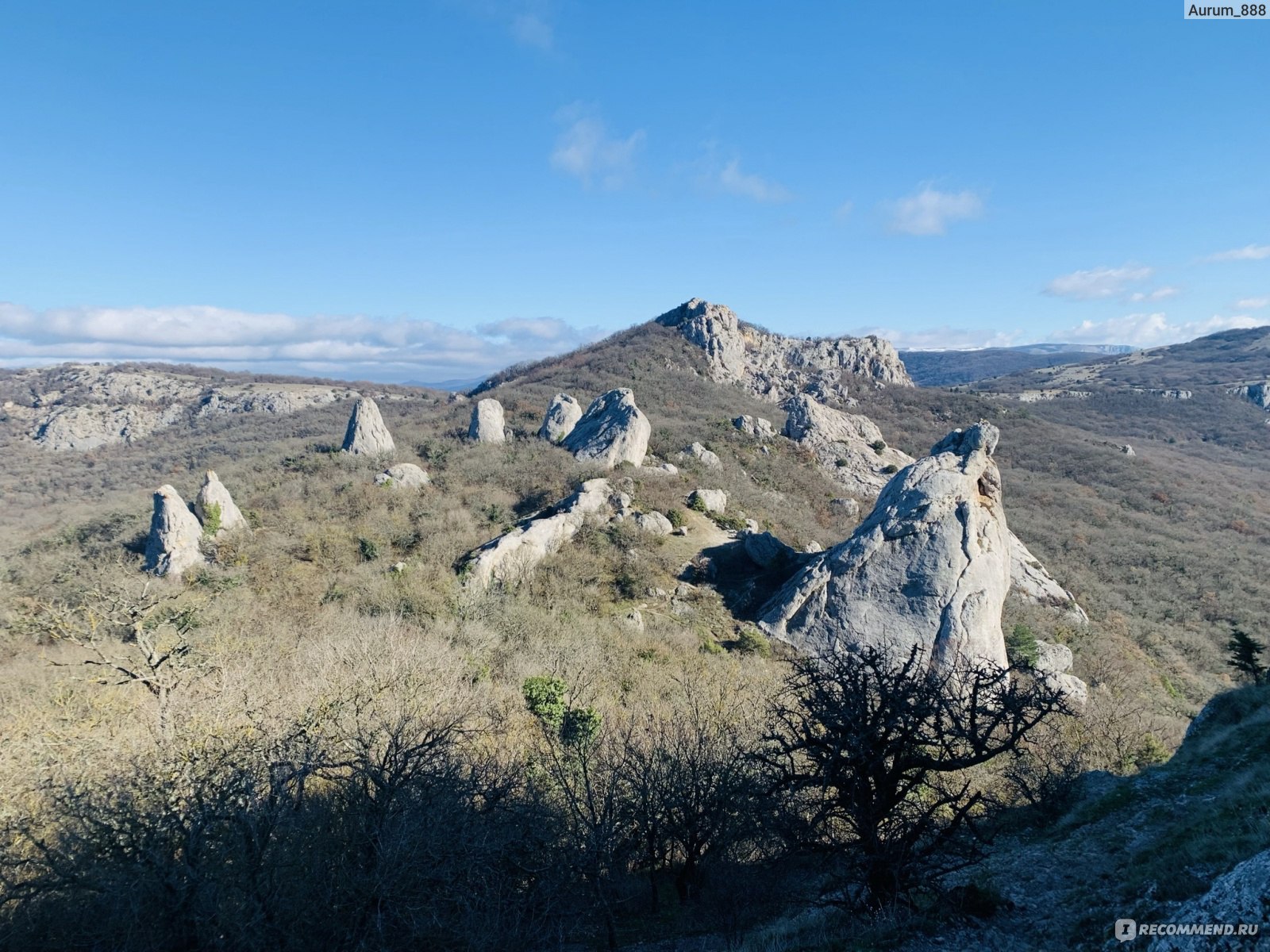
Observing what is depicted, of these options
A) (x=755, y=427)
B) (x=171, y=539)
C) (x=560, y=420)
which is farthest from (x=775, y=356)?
(x=171, y=539)

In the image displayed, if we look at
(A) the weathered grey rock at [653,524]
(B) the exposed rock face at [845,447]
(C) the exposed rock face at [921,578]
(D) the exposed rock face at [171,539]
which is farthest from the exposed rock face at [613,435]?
(D) the exposed rock face at [171,539]

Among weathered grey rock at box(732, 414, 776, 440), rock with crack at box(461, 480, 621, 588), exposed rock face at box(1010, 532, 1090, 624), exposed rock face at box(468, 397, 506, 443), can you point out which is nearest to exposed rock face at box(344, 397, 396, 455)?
exposed rock face at box(468, 397, 506, 443)

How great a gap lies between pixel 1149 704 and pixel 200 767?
117 feet

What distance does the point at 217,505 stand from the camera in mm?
30156

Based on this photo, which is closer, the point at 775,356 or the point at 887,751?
the point at 887,751

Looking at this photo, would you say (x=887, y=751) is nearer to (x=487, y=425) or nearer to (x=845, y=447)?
(x=487, y=425)

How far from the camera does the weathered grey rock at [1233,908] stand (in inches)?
205

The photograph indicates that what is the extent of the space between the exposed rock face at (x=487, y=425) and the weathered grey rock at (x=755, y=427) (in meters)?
23.5

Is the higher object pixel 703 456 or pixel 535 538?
pixel 703 456

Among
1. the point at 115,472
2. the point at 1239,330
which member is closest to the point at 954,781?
the point at 115,472

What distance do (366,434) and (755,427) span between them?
35508 mm

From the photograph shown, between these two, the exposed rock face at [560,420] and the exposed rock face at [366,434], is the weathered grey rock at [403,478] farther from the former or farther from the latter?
the exposed rock face at [560,420]

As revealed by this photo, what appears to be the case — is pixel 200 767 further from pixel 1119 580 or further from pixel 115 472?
pixel 115 472

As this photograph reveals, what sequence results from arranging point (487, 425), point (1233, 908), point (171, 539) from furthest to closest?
point (487, 425) → point (171, 539) → point (1233, 908)
